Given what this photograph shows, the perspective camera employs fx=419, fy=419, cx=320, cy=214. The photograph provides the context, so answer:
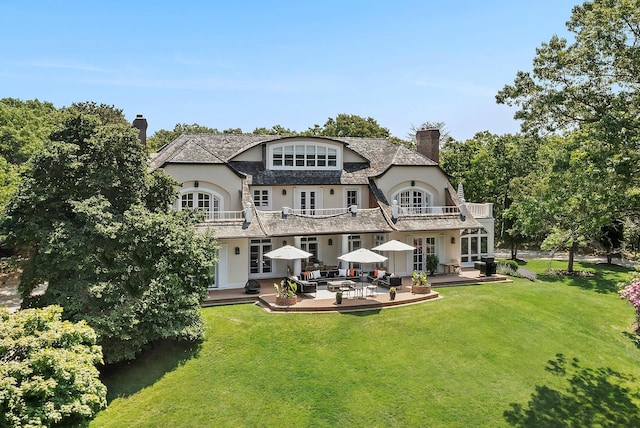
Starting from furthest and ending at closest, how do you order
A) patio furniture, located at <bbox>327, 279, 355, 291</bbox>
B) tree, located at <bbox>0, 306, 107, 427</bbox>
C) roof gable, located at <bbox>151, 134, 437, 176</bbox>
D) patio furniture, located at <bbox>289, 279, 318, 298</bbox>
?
1. roof gable, located at <bbox>151, 134, 437, 176</bbox>
2. patio furniture, located at <bbox>289, 279, 318, 298</bbox>
3. patio furniture, located at <bbox>327, 279, 355, 291</bbox>
4. tree, located at <bbox>0, 306, 107, 427</bbox>

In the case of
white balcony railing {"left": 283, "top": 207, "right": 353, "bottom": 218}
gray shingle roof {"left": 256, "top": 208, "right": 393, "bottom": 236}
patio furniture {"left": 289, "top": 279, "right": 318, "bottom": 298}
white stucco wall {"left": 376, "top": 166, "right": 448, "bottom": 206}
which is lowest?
patio furniture {"left": 289, "top": 279, "right": 318, "bottom": 298}

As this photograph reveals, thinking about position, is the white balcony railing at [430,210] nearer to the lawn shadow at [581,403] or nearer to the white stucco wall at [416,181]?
the white stucco wall at [416,181]

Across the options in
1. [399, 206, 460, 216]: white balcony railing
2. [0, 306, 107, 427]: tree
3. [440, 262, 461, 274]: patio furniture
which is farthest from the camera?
[399, 206, 460, 216]: white balcony railing

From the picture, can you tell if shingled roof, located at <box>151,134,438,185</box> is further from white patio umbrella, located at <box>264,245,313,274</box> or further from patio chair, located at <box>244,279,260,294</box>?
patio chair, located at <box>244,279,260,294</box>

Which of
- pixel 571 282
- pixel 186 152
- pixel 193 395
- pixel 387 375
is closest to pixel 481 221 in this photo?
pixel 571 282

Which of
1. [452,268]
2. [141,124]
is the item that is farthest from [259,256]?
[452,268]

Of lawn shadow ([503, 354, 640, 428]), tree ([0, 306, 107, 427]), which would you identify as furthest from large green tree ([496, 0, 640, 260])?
tree ([0, 306, 107, 427])

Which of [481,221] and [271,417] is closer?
[271,417]

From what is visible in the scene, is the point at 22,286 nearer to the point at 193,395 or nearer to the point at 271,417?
the point at 193,395
